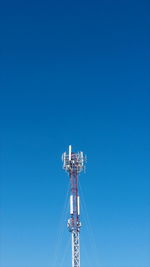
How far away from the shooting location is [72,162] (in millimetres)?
96750

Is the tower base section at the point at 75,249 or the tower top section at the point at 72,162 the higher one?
the tower top section at the point at 72,162

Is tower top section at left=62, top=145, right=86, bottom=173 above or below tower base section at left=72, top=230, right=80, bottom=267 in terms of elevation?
→ above

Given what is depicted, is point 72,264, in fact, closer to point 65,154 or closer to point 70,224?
point 70,224

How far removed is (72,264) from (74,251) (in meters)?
1.68

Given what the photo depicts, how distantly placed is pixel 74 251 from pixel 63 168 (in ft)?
36.7

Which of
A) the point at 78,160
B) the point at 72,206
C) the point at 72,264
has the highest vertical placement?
the point at 78,160

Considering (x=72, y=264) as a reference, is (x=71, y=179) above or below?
above

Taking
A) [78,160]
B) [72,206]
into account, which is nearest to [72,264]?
[72,206]

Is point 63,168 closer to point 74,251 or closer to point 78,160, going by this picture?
point 78,160

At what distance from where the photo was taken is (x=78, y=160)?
96.9 meters

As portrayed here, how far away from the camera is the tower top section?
96625 millimetres

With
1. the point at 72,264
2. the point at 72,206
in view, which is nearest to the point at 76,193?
the point at 72,206

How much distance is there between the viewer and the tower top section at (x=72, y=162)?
96625mm

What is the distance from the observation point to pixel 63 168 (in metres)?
97.0
